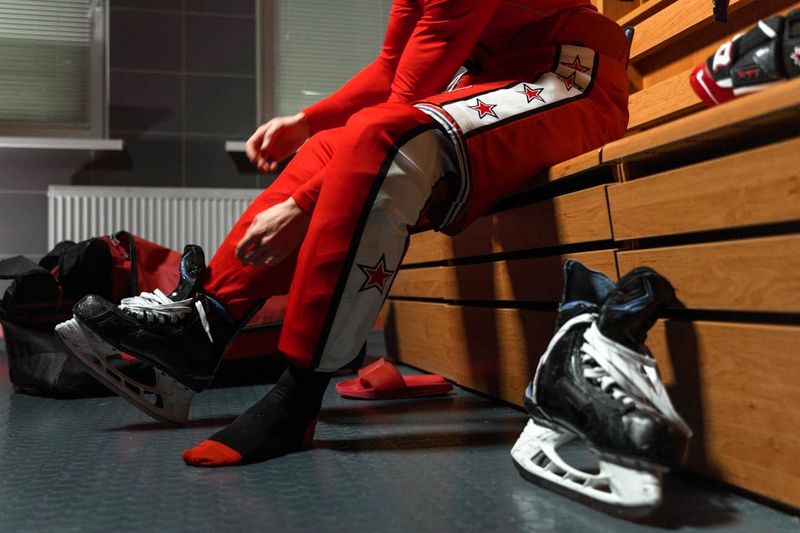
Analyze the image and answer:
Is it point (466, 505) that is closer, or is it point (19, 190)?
point (466, 505)

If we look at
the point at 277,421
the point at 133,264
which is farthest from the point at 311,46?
the point at 277,421

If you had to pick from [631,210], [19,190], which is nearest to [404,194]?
[631,210]

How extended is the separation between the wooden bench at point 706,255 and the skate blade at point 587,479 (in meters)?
0.13

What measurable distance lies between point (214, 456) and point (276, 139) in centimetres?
50

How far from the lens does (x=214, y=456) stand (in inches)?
34.1

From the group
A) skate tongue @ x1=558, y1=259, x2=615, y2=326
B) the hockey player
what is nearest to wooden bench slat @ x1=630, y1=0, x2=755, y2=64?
the hockey player

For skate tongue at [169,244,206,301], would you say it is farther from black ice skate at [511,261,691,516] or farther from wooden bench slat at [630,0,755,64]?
wooden bench slat at [630,0,755,64]

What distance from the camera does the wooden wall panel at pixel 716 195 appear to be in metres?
0.63

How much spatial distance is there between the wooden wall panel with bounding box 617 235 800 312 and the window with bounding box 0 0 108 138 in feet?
9.76

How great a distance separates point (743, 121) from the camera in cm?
65

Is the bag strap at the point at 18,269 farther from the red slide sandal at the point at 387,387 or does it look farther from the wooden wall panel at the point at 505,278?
the wooden wall panel at the point at 505,278

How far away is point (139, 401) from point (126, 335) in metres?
0.11

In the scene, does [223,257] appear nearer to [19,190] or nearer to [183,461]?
[183,461]

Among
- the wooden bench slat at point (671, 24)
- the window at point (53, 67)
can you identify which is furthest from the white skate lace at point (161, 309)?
the window at point (53, 67)
